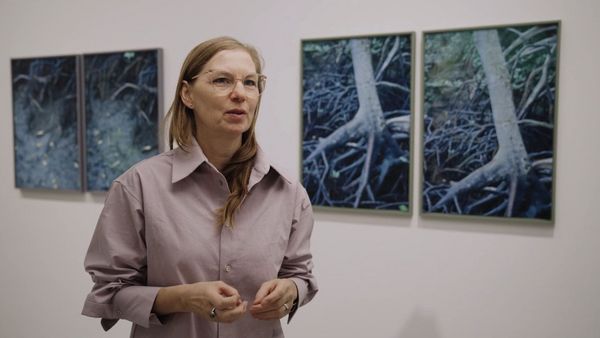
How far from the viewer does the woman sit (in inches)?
54.9

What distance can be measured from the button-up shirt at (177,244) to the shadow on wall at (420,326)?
0.94m

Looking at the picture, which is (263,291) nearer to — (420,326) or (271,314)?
(271,314)

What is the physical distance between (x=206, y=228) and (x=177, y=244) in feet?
0.27

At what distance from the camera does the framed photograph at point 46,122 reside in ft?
9.69

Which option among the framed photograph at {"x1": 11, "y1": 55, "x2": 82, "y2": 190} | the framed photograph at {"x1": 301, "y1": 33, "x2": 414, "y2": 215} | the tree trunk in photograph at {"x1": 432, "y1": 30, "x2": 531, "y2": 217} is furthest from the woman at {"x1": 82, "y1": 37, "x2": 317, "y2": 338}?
the framed photograph at {"x1": 11, "y1": 55, "x2": 82, "y2": 190}

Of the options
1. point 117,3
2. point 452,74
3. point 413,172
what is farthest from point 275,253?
point 117,3

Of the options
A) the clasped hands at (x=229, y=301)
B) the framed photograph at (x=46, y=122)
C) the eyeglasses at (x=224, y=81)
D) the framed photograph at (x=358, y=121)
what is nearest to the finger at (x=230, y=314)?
the clasped hands at (x=229, y=301)

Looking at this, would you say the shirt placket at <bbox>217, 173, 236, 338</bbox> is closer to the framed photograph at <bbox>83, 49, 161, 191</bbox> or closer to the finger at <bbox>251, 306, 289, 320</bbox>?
the finger at <bbox>251, 306, 289, 320</bbox>

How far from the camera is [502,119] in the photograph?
210 centimetres

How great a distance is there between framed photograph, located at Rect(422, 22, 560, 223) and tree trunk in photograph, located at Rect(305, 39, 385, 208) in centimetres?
20

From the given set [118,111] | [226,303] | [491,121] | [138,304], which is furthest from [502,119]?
[118,111]

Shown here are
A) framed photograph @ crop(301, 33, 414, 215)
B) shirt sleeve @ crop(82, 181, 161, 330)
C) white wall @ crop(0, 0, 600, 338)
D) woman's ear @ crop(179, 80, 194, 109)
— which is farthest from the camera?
framed photograph @ crop(301, 33, 414, 215)

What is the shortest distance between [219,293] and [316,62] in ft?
4.43

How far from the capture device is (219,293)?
1302mm
